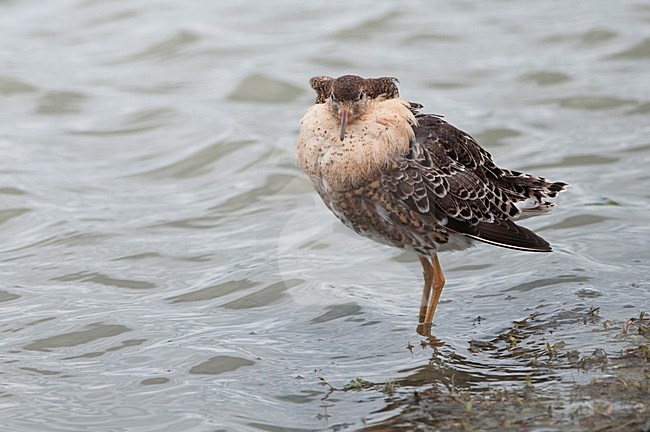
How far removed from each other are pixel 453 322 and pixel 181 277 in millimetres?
2652

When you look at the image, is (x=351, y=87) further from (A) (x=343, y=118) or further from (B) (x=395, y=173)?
(B) (x=395, y=173)

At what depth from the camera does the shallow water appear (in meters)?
7.09

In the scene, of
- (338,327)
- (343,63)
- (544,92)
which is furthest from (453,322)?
(343,63)

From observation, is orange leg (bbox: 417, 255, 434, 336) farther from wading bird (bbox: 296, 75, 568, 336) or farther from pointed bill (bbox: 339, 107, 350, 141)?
pointed bill (bbox: 339, 107, 350, 141)

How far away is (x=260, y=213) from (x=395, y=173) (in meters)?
3.95

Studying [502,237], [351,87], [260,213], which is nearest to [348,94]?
[351,87]

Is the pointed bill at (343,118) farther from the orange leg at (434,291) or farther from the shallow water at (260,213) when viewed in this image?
the shallow water at (260,213)

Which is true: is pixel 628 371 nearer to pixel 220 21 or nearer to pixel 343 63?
pixel 343 63

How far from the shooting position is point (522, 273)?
8.90 m

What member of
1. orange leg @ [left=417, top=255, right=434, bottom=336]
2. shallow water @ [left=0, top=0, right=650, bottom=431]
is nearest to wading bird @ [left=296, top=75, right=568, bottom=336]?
orange leg @ [left=417, top=255, right=434, bottom=336]

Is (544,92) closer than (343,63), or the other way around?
(544,92)

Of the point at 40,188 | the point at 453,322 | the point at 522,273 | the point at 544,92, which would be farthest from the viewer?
the point at 544,92

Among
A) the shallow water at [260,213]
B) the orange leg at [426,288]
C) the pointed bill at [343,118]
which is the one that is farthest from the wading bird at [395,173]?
the shallow water at [260,213]

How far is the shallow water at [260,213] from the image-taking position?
7.09 metres
